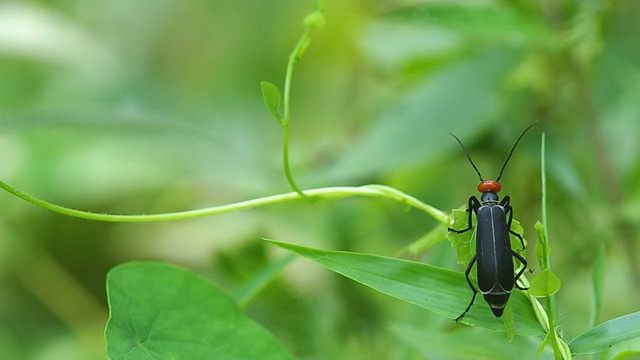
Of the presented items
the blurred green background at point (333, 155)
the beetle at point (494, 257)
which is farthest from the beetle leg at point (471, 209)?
the blurred green background at point (333, 155)

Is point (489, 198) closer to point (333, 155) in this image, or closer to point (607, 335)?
point (607, 335)

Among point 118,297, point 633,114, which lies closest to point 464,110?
point 633,114

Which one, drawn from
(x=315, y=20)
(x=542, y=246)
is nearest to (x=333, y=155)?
(x=315, y=20)

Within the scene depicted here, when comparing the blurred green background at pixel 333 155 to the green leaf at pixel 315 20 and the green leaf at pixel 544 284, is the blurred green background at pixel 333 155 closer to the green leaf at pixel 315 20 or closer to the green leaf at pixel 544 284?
the green leaf at pixel 544 284

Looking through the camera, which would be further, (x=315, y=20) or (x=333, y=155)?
(x=333, y=155)

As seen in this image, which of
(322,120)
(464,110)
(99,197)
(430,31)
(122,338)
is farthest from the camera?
(322,120)

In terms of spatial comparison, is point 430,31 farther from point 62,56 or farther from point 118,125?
point 62,56
